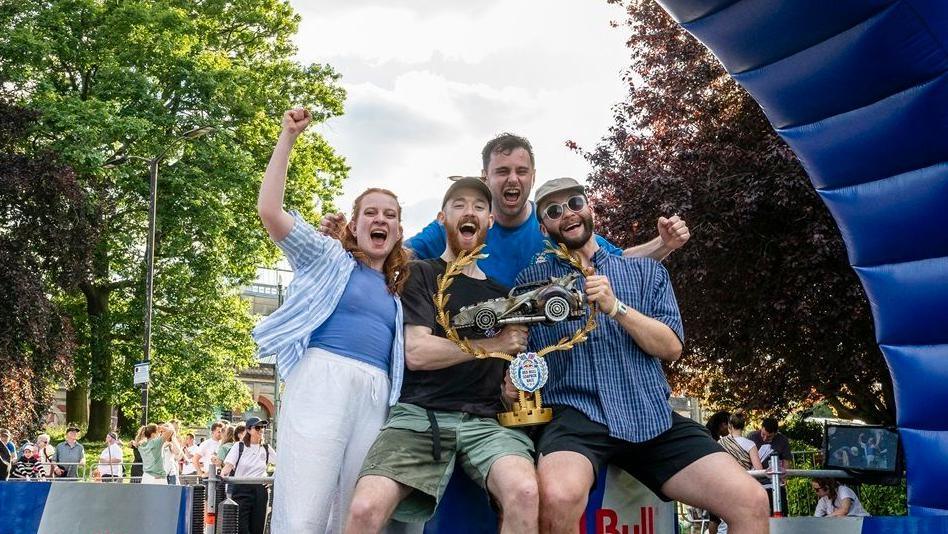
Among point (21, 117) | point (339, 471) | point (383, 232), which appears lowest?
point (339, 471)

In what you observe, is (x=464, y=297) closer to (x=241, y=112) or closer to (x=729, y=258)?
(x=729, y=258)

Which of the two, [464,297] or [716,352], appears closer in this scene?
[464,297]

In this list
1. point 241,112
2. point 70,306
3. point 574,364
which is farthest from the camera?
point 70,306

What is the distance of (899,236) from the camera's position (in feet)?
17.5

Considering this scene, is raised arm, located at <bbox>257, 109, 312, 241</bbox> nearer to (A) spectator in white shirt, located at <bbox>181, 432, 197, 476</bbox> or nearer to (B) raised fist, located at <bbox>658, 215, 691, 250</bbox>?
(B) raised fist, located at <bbox>658, 215, 691, 250</bbox>

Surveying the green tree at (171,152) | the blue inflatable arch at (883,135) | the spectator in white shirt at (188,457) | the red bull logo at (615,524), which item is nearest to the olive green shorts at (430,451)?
the red bull logo at (615,524)

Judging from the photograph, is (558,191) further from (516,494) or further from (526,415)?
(516,494)

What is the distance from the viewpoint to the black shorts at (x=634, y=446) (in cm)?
386

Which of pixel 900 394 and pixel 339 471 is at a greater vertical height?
pixel 900 394

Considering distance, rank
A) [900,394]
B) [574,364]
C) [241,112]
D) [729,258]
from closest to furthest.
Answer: [574,364], [900,394], [729,258], [241,112]

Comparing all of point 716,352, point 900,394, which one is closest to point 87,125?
point 716,352

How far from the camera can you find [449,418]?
12.9ft

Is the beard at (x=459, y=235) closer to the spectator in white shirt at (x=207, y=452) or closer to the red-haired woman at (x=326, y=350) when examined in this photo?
the red-haired woman at (x=326, y=350)

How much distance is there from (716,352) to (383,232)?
44.4 ft
